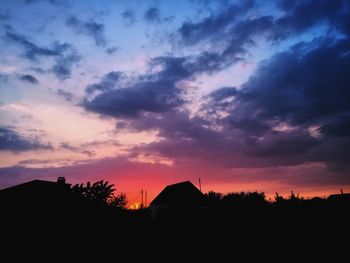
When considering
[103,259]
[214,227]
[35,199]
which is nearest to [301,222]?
[214,227]

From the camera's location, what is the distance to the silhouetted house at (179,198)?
41.9 metres

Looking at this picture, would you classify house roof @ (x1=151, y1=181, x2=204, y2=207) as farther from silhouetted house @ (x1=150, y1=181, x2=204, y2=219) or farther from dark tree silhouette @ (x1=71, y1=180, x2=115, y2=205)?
dark tree silhouette @ (x1=71, y1=180, x2=115, y2=205)

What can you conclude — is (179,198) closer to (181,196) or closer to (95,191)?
(181,196)

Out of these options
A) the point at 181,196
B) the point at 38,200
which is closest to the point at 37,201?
the point at 38,200

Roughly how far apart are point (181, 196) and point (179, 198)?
479 mm

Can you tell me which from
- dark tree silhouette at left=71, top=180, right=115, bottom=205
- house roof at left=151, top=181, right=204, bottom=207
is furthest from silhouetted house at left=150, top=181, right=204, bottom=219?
dark tree silhouette at left=71, top=180, right=115, bottom=205

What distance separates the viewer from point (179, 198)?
1722 inches

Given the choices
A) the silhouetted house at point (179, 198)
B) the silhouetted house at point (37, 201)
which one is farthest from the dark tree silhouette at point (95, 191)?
the silhouetted house at point (179, 198)

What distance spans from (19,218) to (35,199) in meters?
0.45

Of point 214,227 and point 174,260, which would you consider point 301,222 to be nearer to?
point 214,227

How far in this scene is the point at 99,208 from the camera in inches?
230

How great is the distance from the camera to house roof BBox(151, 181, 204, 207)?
4225 centimetres

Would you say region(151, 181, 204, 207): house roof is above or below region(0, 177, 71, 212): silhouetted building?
above

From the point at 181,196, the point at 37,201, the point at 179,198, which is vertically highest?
the point at 181,196
